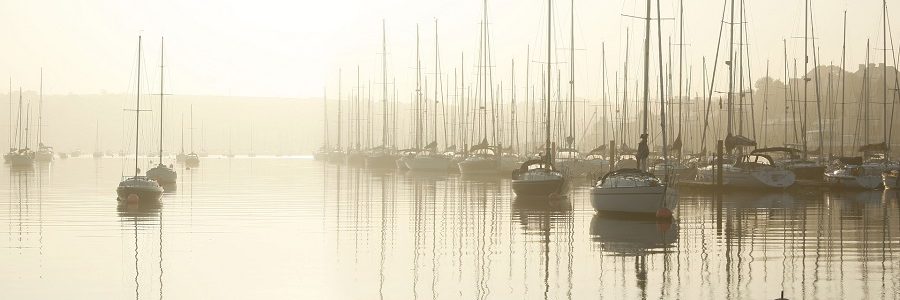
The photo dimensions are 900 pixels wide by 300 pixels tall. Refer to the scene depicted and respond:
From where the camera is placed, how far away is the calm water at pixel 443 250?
88.2 feet

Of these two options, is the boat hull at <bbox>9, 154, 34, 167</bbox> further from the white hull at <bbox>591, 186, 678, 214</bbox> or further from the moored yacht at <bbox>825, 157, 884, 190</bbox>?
the white hull at <bbox>591, 186, 678, 214</bbox>

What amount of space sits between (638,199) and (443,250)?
501 inches

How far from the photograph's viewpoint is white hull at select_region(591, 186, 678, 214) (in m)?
45.7

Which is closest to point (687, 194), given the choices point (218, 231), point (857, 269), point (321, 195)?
point (321, 195)

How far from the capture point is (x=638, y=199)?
4578cm

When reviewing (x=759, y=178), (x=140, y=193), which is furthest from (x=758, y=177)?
(x=140, y=193)

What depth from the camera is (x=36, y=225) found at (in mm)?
44781

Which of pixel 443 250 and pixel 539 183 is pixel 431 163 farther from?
pixel 443 250

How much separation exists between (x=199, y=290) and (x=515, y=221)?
71.7 ft

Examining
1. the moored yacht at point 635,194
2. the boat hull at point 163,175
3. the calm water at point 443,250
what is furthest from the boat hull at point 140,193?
the boat hull at point 163,175

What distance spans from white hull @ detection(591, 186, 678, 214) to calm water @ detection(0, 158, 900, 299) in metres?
0.71

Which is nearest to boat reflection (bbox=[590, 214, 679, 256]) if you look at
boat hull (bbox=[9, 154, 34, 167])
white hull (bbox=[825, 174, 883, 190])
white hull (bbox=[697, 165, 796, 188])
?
white hull (bbox=[697, 165, 796, 188])

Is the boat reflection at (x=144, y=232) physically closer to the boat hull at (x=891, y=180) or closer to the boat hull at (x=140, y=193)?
the boat hull at (x=140, y=193)

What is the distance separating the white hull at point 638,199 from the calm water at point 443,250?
2.31 feet
